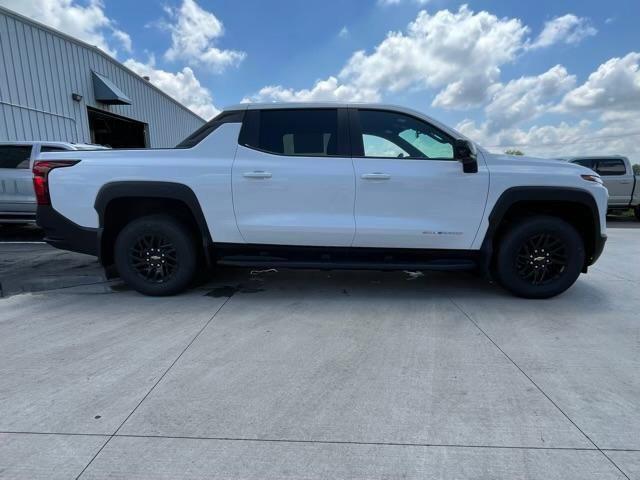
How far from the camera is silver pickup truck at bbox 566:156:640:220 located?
35.2 ft

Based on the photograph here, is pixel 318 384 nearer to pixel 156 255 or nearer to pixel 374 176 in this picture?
pixel 374 176

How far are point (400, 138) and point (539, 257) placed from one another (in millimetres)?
1890

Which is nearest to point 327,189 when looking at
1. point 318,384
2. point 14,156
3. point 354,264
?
point 354,264

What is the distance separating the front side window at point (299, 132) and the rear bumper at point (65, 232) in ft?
6.39

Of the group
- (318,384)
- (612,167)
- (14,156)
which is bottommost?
(318,384)

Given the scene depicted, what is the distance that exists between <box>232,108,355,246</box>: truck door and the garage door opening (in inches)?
544

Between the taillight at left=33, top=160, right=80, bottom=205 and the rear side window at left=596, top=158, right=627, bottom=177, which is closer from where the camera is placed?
the taillight at left=33, top=160, right=80, bottom=205

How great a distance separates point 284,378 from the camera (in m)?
2.51

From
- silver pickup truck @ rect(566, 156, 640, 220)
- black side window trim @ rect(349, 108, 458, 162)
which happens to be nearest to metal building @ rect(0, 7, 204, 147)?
black side window trim @ rect(349, 108, 458, 162)

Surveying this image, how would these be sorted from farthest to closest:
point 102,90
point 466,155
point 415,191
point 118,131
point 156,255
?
point 118,131, point 102,90, point 156,255, point 415,191, point 466,155

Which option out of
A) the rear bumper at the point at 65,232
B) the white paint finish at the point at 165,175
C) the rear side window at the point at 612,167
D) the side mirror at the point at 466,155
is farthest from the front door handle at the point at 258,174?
the rear side window at the point at 612,167

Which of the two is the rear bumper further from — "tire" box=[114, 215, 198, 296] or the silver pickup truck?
the silver pickup truck

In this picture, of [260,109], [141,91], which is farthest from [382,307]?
[141,91]

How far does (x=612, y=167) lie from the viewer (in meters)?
10.8
